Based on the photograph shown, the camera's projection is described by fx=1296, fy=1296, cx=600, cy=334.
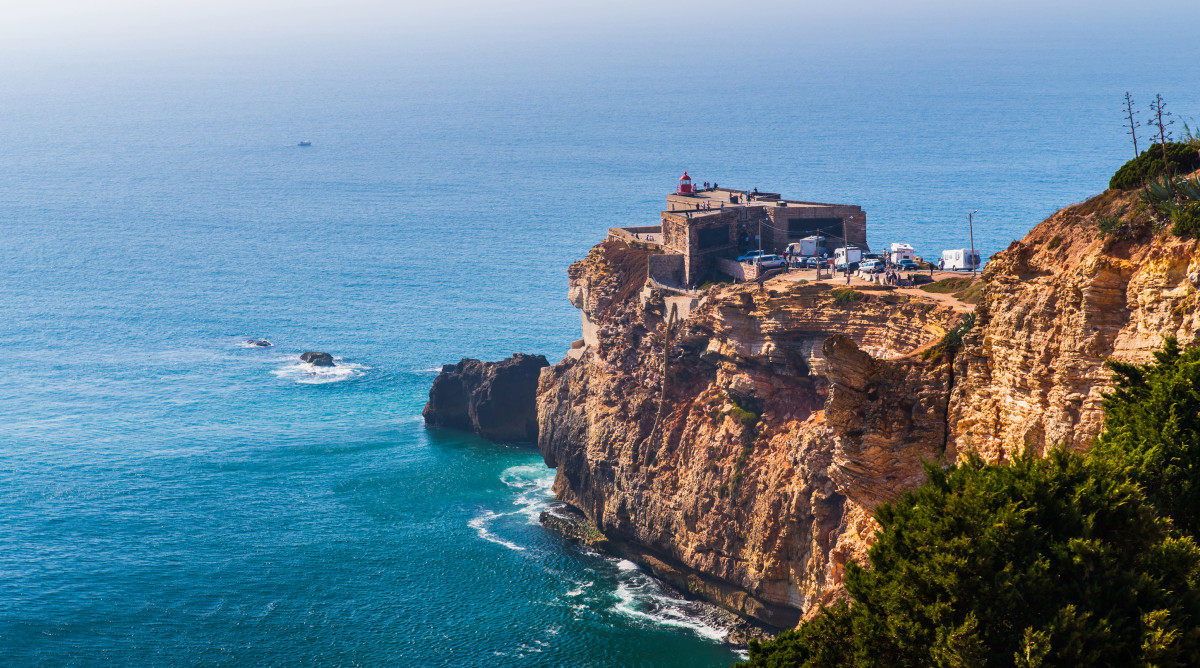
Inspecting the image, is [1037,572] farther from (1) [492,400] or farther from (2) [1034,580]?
(1) [492,400]

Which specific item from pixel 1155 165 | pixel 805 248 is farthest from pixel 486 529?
pixel 1155 165

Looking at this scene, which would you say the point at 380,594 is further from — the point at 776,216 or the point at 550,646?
the point at 776,216

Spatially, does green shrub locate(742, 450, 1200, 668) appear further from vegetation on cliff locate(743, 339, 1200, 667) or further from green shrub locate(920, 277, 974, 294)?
green shrub locate(920, 277, 974, 294)

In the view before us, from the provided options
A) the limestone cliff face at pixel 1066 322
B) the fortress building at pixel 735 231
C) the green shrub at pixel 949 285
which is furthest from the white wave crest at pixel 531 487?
the limestone cliff face at pixel 1066 322

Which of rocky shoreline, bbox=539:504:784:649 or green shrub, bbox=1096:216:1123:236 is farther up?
green shrub, bbox=1096:216:1123:236

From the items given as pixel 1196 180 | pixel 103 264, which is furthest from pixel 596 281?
pixel 103 264

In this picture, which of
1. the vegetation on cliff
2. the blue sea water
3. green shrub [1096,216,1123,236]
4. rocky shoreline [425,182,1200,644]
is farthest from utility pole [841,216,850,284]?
the vegetation on cliff
